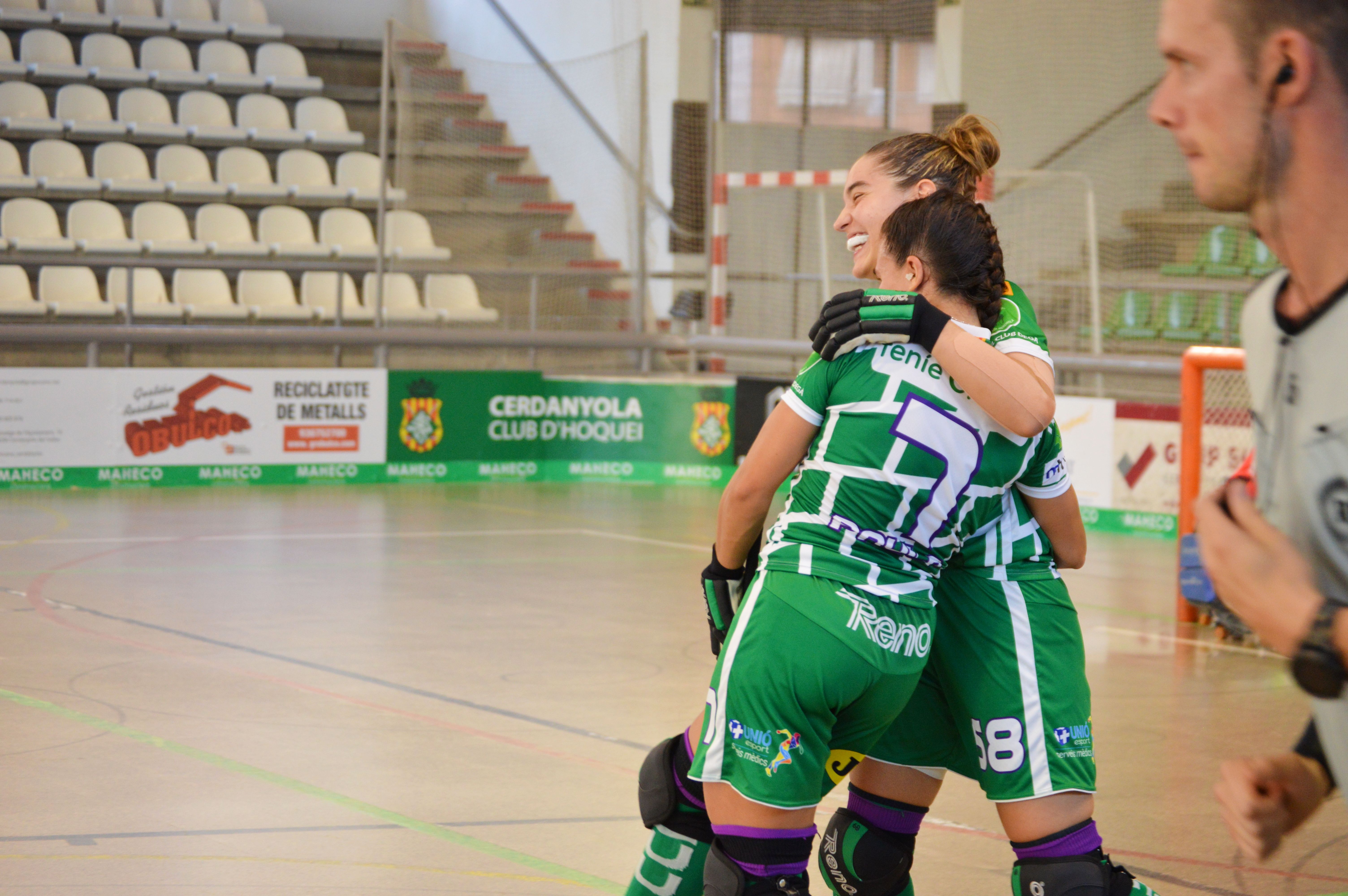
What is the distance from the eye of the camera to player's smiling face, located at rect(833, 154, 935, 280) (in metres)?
2.75

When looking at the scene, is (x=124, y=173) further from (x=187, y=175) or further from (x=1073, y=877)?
(x=1073, y=877)

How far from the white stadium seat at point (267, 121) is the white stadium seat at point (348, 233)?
1284mm

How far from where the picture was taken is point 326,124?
16.8 meters

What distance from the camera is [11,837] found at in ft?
12.9

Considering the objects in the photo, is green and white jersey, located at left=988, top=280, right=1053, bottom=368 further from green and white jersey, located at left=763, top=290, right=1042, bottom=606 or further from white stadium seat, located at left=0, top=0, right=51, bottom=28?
white stadium seat, located at left=0, top=0, right=51, bottom=28

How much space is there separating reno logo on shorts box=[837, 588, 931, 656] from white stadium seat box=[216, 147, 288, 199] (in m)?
14.4

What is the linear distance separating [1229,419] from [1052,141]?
247 inches

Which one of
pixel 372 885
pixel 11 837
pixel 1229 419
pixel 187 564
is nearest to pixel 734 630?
pixel 372 885

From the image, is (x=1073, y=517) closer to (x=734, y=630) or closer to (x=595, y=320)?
(x=734, y=630)

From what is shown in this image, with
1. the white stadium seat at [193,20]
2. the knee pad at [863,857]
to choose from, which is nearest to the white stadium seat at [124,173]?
the white stadium seat at [193,20]

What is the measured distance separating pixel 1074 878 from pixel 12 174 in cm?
1473

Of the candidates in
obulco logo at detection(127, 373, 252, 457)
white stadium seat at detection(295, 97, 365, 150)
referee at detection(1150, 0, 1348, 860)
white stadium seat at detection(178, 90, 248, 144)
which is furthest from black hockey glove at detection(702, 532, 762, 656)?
white stadium seat at detection(295, 97, 365, 150)

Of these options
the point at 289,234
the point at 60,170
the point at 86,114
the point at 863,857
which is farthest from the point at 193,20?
the point at 863,857

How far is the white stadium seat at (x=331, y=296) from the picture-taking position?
1403 centimetres
